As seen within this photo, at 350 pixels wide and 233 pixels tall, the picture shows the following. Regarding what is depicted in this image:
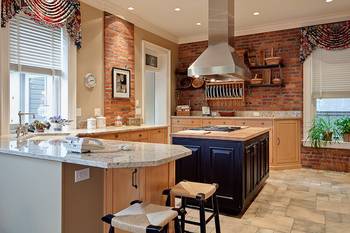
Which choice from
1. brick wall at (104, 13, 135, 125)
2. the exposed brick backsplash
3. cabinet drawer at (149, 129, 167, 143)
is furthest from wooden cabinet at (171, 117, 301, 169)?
brick wall at (104, 13, 135, 125)

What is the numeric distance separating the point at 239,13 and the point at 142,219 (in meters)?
4.92

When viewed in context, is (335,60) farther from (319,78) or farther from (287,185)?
(287,185)

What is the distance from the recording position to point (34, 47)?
3.89m

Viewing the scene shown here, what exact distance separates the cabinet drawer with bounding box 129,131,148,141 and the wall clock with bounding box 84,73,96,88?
1.11 meters

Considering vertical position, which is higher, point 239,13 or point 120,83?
point 239,13

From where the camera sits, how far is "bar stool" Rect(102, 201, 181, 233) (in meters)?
1.52

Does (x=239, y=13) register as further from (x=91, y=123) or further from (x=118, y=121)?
(x=91, y=123)

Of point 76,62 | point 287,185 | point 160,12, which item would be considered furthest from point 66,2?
point 287,185

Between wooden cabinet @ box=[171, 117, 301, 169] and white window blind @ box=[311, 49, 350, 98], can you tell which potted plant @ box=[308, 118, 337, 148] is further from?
white window blind @ box=[311, 49, 350, 98]

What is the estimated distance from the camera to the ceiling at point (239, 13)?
16.2 ft

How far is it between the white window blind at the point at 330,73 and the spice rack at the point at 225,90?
5.17ft

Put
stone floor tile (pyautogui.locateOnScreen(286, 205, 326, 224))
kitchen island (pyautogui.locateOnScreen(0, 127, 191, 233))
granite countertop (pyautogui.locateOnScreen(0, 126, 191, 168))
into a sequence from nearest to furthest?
granite countertop (pyautogui.locateOnScreen(0, 126, 191, 168)) → kitchen island (pyautogui.locateOnScreen(0, 127, 191, 233)) → stone floor tile (pyautogui.locateOnScreen(286, 205, 326, 224))

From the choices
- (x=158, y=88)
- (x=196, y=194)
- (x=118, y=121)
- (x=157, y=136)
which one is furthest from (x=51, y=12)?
(x=158, y=88)

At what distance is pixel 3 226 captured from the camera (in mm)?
2244
